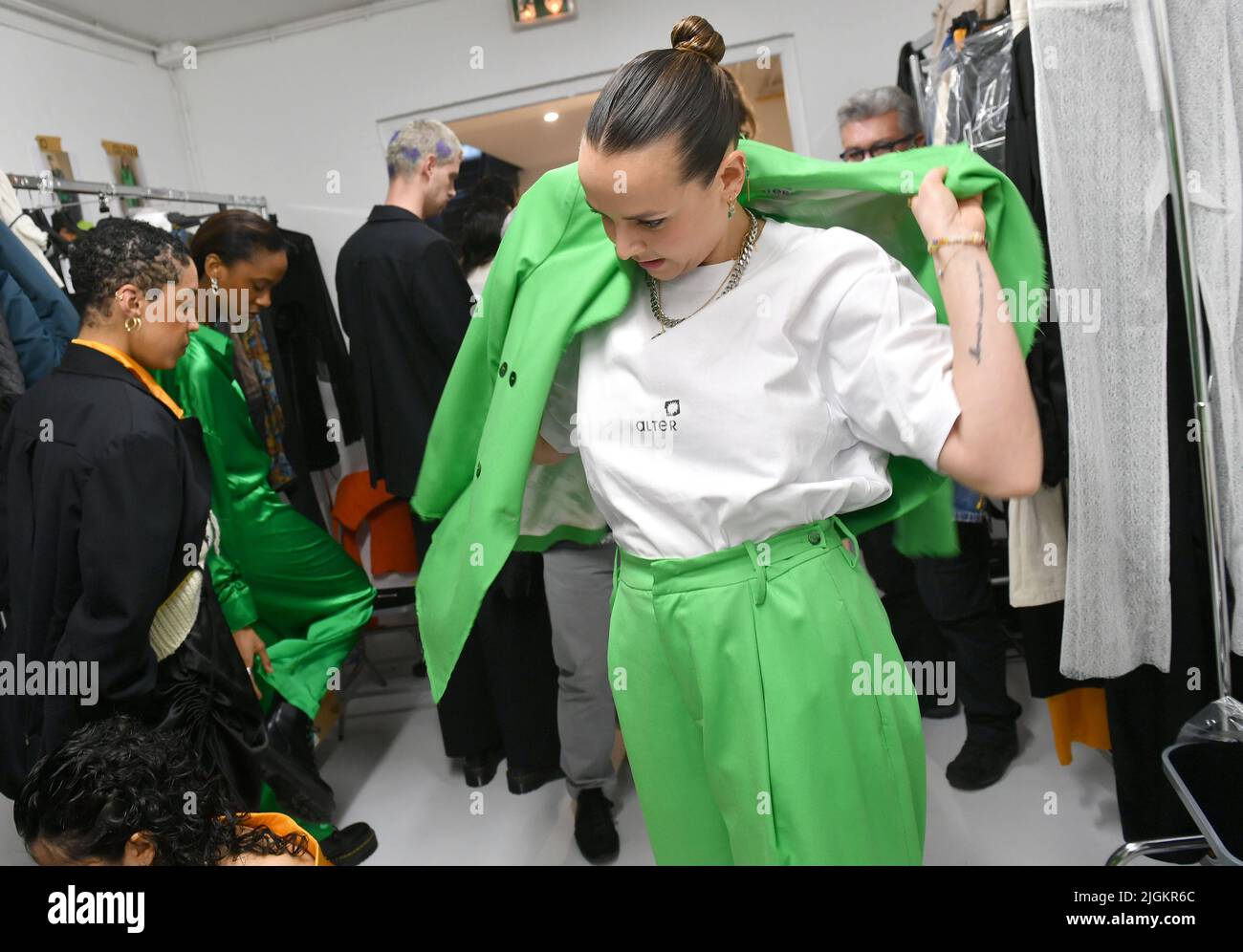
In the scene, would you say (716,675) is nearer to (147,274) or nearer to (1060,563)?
(1060,563)

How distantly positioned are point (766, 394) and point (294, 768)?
6.44 ft

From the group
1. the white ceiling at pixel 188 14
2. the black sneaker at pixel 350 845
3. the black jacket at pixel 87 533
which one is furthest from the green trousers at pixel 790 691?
the white ceiling at pixel 188 14

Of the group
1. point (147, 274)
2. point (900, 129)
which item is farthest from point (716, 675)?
point (900, 129)

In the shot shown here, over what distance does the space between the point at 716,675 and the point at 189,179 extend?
3870mm

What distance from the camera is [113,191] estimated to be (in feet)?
9.20

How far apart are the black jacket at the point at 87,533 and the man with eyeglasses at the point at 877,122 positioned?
7.14ft

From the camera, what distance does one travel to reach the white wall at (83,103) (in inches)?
127

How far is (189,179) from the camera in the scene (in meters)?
4.14

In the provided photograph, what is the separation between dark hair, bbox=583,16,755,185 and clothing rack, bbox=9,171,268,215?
206cm

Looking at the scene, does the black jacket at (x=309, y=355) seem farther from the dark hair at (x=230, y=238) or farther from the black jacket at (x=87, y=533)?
the black jacket at (x=87, y=533)

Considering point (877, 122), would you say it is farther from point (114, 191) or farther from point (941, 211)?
point (114, 191)

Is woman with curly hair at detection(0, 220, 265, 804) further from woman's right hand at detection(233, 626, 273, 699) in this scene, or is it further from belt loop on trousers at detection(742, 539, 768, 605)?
belt loop on trousers at detection(742, 539, 768, 605)

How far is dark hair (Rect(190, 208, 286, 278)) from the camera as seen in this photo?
9.52 ft

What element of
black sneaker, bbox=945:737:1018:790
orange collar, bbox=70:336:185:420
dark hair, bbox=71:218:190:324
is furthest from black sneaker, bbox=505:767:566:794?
dark hair, bbox=71:218:190:324
